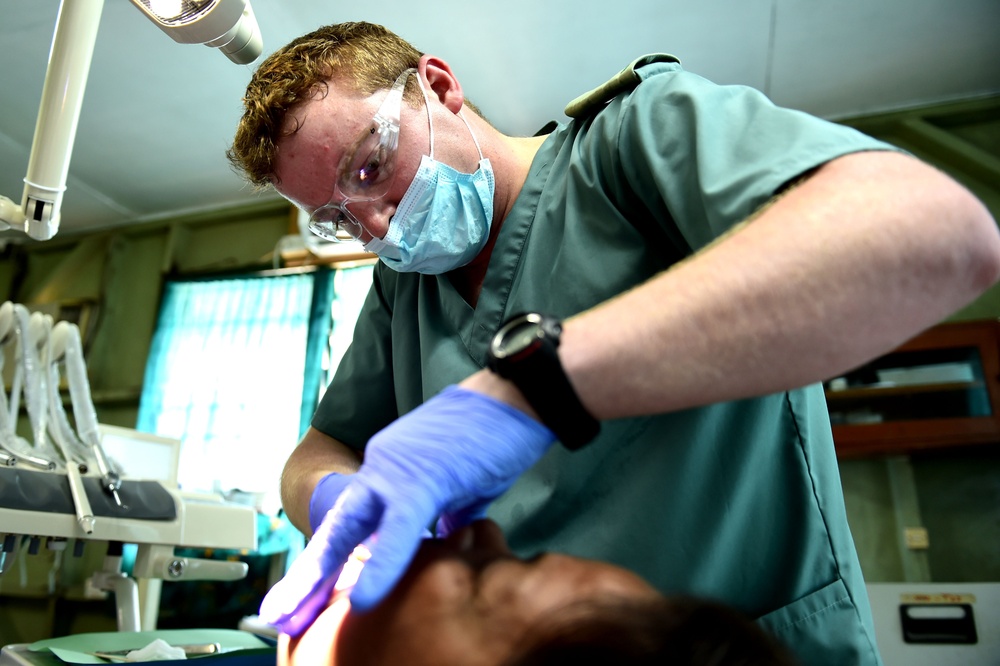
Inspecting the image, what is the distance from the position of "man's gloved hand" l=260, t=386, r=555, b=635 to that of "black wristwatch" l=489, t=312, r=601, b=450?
24 mm

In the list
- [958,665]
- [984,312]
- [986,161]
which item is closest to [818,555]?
[958,665]

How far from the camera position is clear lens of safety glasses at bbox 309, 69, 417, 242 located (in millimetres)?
1196

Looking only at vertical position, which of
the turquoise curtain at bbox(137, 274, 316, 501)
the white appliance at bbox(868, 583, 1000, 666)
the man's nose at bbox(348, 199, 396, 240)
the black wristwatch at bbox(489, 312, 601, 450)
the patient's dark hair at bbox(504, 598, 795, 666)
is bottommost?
the white appliance at bbox(868, 583, 1000, 666)

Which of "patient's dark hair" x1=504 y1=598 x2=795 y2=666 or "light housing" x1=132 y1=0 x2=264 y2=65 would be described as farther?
"light housing" x1=132 y1=0 x2=264 y2=65

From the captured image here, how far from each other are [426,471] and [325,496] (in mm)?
400

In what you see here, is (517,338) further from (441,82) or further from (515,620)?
(441,82)

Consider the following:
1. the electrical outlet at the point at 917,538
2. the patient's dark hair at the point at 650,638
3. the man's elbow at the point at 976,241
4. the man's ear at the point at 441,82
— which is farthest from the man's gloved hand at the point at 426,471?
the electrical outlet at the point at 917,538

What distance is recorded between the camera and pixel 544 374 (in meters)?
0.64

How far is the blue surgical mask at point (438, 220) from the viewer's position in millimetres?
1225

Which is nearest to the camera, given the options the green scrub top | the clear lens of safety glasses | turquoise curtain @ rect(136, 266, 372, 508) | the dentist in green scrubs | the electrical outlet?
the dentist in green scrubs

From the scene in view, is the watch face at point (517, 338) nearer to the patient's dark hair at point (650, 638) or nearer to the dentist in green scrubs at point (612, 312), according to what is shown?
the dentist in green scrubs at point (612, 312)

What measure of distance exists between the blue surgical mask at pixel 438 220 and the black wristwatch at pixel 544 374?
0.58m

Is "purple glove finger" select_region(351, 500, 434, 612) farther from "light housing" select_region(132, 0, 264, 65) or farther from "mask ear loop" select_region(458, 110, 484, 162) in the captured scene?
"light housing" select_region(132, 0, 264, 65)

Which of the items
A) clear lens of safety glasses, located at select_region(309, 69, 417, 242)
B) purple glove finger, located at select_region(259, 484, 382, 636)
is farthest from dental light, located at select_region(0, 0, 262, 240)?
purple glove finger, located at select_region(259, 484, 382, 636)
